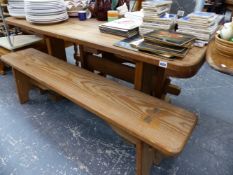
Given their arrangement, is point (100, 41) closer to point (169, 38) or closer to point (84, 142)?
point (169, 38)

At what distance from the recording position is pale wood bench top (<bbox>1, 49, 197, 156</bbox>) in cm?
91

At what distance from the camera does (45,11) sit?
4.91 ft

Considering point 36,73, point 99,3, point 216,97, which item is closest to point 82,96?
point 36,73

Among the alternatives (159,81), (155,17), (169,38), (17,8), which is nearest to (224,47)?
(169,38)

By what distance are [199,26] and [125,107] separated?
57 cm

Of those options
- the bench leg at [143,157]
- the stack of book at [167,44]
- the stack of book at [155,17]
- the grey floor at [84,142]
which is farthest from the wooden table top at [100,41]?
the grey floor at [84,142]

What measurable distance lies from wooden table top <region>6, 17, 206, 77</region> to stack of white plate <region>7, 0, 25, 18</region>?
0.17 feet

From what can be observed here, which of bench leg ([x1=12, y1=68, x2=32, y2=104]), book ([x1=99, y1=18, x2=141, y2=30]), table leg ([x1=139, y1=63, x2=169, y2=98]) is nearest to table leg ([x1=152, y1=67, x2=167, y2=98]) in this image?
table leg ([x1=139, y1=63, x2=169, y2=98])

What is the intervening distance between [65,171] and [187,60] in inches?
41.2

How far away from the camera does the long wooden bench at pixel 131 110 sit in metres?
0.91

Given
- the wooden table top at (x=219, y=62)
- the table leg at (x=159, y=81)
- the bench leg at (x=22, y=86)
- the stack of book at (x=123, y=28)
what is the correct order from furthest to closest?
the bench leg at (x=22, y=86) → the table leg at (x=159, y=81) → the stack of book at (x=123, y=28) → the wooden table top at (x=219, y=62)

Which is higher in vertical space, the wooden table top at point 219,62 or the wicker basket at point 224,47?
the wicker basket at point 224,47

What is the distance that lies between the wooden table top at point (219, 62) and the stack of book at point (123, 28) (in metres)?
0.48

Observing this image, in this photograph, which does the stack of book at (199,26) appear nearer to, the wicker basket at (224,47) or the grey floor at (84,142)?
the wicker basket at (224,47)
